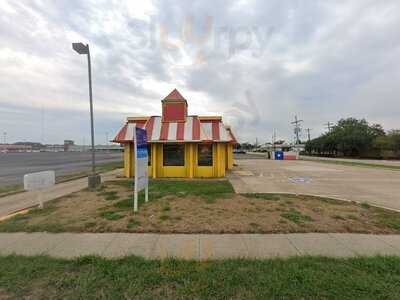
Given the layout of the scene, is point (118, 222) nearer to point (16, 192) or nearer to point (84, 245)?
point (84, 245)

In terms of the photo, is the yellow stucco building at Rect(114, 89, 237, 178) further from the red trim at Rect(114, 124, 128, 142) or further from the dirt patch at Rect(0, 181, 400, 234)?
the dirt patch at Rect(0, 181, 400, 234)

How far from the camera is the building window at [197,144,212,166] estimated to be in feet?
44.5

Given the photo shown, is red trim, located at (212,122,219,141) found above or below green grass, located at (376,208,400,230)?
above

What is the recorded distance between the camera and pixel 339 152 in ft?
189

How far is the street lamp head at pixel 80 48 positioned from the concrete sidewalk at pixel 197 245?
8057 mm

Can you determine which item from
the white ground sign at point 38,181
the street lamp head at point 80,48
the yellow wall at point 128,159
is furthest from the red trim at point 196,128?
the white ground sign at point 38,181

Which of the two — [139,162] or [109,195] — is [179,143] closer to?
[109,195]

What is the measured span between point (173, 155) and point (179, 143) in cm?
91

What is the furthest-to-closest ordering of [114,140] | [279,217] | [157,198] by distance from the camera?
[114,140] → [157,198] → [279,217]

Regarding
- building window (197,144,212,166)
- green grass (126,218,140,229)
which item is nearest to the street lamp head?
building window (197,144,212,166)

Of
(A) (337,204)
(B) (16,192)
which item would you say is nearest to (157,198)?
(A) (337,204)

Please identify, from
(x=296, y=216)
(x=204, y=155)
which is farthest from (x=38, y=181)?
(x=204, y=155)

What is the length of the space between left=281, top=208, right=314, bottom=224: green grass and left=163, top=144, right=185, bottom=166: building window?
8.51m

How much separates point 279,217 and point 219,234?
193 cm
